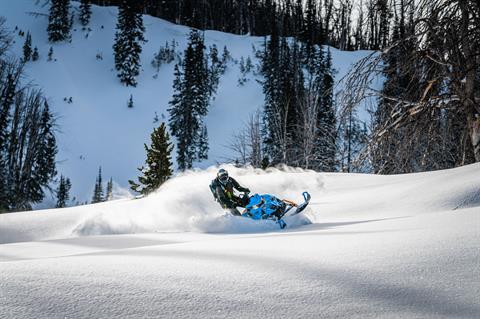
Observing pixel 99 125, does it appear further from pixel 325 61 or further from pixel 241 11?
pixel 241 11

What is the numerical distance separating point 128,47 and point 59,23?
41.3 feet

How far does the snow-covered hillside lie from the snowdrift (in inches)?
1061

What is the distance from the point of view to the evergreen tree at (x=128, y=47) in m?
51.2

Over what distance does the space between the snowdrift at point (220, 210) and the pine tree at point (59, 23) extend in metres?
54.1

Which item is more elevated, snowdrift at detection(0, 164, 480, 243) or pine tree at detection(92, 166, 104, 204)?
pine tree at detection(92, 166, 104, 204)

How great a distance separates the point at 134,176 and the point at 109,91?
52.8ft

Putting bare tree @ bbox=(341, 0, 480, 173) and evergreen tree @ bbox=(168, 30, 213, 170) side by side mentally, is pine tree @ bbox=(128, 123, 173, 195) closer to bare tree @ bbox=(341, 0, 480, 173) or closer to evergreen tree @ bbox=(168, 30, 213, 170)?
bare tree @ bbox=(341, 0, 480, 173)

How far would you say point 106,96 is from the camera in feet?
162

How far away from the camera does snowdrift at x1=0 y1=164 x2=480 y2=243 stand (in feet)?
21.9

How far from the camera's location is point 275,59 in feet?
171

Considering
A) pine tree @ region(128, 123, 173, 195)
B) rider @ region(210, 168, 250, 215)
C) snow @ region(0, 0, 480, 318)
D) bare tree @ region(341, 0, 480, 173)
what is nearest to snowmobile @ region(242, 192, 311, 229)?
rider @ region(210, 168, 250, 215)

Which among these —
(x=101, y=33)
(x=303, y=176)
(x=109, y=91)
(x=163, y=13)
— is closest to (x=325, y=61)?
(x=109, y=91)

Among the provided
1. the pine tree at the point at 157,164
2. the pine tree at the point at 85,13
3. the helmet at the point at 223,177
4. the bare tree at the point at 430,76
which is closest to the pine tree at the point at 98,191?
the pine tree at the point at 157,164

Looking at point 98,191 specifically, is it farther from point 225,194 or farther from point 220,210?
point 225,194
